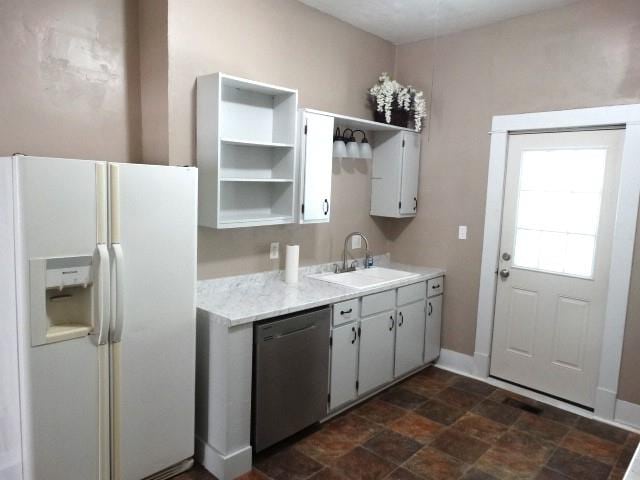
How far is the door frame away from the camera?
3135 millimetres

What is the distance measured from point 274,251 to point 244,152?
0.76 metres

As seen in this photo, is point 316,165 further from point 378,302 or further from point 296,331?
point 296,331

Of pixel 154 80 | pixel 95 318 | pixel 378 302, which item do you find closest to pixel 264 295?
pixel 378 302

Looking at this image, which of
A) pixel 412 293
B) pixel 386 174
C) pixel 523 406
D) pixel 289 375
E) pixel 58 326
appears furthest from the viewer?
pixel 386 174

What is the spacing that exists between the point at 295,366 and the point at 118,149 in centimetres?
167

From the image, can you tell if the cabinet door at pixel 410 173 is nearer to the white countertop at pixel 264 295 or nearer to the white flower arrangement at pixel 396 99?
the white flower arrangement at pixel 396 99

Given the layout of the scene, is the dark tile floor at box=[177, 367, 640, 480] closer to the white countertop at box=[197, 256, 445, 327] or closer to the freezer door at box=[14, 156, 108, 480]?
the freezer door at box=[14, 156, 108, 480]

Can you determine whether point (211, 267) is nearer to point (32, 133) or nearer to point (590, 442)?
point (32, 133)

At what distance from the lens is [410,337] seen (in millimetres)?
3771

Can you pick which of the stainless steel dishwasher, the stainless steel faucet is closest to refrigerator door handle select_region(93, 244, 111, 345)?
the stainless steel dishwasher

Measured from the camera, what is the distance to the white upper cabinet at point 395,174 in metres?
4.03

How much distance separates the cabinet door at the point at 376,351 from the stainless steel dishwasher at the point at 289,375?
40 centimetres

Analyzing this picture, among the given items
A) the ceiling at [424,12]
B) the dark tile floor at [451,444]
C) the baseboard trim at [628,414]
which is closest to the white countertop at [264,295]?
the dark tile floor at [451,444]

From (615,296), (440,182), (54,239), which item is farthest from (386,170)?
(54,239)
